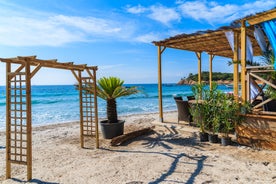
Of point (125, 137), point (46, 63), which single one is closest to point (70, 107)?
point (125, 137)

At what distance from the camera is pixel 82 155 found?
4355mm

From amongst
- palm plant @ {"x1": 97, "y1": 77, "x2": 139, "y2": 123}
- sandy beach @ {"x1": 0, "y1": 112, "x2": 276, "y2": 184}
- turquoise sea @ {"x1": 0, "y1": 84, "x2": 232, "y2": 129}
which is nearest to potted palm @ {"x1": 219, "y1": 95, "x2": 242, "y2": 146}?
sandy beach @ {"x1": 0, "y1": 112, "x2": 276, "y2": 184}

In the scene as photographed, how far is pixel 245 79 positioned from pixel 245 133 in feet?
3.90

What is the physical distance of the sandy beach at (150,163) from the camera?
312cm

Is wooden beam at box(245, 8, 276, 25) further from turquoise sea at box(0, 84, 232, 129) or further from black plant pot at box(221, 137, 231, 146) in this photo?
turquoise sea at box(0, 84, 232, 129)

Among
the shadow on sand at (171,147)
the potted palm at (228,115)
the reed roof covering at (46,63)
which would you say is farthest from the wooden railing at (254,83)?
the reed roof covering at (46,63)

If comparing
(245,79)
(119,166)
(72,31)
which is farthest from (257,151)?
(72,31)

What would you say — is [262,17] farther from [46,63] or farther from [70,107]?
[70,107]

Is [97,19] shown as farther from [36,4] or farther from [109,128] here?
[109,128]

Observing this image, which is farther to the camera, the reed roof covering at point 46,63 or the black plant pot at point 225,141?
the black plant pot at point 225,141

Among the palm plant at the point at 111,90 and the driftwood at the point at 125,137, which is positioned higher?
the palm plant at the point at 111,90

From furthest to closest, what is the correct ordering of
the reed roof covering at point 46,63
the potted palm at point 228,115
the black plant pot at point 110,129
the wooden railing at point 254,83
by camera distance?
the black plant pot at point 110,129
the potted palm at point 228,115
the wooden railing at point 254,83
the reed roof covering at point 46,63

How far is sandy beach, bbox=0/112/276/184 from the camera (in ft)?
10.2

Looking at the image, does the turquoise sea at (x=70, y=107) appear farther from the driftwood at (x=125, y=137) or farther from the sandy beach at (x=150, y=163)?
the sandy beach at (x=150, y=163)
